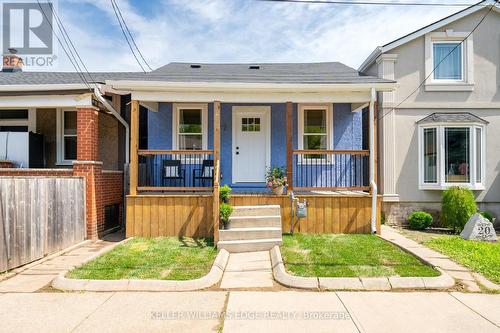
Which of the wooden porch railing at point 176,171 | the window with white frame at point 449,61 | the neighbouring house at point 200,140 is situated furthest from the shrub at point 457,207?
the wooden porch railing at point 176,171

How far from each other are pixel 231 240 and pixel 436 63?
825cm

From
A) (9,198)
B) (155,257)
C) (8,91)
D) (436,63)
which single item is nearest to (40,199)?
(9,198)

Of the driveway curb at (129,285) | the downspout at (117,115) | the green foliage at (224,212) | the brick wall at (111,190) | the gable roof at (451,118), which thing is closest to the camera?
the driveway curb at (129,285)

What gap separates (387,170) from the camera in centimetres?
1009

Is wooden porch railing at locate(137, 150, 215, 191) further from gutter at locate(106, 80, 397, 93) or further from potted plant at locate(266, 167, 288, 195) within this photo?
gutter at locate(106, 80, 397, 93)

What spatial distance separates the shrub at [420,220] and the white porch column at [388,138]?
0.70 m

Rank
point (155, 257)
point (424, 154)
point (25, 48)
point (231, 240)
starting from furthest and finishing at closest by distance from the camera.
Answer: point (25, 48) → point (424, 154) → point (231, 240) → point (155, 257)

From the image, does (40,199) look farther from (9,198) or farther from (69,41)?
(69,41)

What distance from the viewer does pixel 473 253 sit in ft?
21.5

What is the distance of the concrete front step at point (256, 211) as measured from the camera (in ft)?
24.3

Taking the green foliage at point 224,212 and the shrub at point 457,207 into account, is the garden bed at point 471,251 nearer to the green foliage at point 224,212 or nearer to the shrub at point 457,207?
the shrub at point 457,207

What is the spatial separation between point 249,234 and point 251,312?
294 cm

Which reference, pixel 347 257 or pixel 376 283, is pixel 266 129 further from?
pixel 376 283

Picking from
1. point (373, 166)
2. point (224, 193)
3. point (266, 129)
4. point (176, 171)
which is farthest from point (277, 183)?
point (176, 171)
